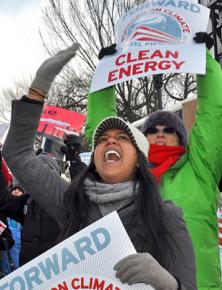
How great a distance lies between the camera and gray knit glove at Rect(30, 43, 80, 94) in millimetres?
1746

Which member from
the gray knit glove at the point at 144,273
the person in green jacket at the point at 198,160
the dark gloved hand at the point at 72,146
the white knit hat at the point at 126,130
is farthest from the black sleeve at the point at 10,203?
the gray knit glove at the point at 144,273

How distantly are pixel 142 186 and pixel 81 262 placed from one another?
33 cm

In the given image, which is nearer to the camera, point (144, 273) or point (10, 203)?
point (144, 273)

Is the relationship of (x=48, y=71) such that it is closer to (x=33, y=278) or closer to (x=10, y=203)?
(x=33, y=278)

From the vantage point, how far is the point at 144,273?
134cm

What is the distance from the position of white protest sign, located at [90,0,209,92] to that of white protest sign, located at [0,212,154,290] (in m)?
1.23

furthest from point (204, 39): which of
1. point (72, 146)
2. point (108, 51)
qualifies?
point (72, 146)

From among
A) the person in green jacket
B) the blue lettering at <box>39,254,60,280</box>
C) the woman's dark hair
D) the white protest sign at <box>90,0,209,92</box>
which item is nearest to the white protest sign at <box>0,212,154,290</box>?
the blue lettering at <box>39,254,60,280</box>

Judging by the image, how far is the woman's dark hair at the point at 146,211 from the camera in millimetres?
1514

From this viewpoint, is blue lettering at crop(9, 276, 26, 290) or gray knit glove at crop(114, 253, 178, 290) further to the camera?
blue lettering at crop(9, 276, 26, 290)

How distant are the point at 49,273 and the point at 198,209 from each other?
865mm

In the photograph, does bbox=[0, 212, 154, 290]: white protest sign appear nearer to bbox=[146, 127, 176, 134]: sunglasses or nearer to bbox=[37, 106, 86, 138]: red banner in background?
bbox=[146, 127, 176, 134]: sunglasses

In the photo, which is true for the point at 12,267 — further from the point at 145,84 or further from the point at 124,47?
the point at 145,84

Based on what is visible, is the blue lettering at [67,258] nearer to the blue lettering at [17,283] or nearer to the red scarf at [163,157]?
the blue lettering at [17,283]
